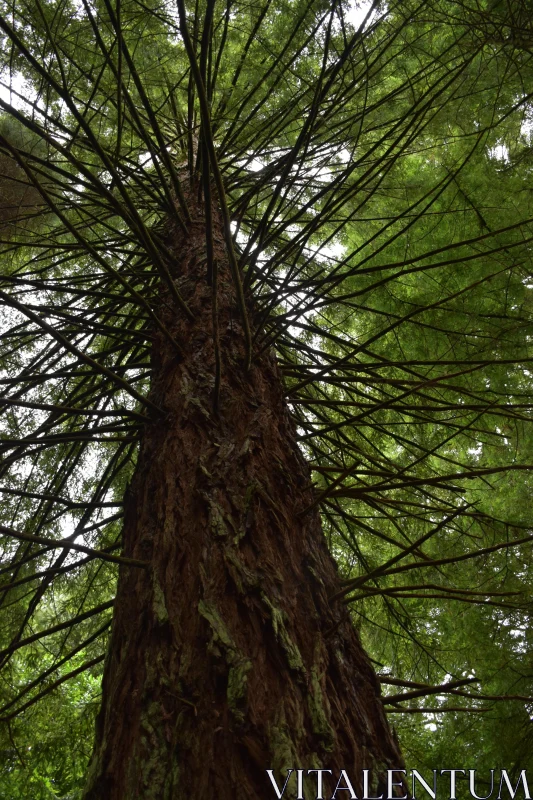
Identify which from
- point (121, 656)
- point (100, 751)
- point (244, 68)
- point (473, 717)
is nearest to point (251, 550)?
point (121, 656)

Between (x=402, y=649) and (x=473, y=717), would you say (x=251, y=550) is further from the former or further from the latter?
(x=473, y=717)

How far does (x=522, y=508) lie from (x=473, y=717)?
1499 millimetres

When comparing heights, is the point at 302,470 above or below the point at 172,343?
below

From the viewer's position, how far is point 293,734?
1000 mm

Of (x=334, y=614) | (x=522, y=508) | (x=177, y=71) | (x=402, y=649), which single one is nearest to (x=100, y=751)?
(x=334, y=614)

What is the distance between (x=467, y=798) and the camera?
11.6 ft

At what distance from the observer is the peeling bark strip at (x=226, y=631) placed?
100 centimetres

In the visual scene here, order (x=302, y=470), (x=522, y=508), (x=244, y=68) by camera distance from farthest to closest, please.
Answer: (x=522, y=508)
(x=244, y=68)
(x=302, y=470)

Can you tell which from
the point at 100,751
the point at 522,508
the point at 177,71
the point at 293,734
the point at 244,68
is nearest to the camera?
the point at 293,734

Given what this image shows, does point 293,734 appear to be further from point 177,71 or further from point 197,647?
point 177,71

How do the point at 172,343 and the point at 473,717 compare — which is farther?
the point at 473,717

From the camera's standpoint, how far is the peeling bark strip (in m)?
1.00

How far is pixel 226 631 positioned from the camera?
1139 mm

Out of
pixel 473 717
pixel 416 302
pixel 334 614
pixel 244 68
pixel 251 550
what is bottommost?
pixel 473 717
